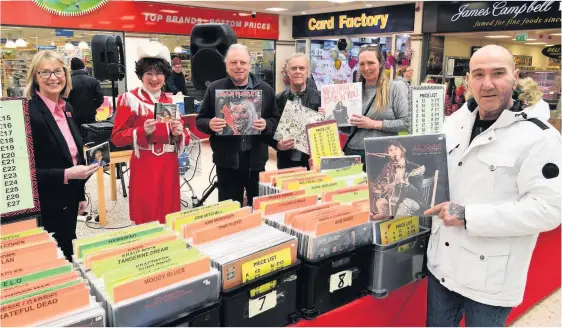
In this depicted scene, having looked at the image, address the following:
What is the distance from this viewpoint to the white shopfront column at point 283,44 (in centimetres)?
1240

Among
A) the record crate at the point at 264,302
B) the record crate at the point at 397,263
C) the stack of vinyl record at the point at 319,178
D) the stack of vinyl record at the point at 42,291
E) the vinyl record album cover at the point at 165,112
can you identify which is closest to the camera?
the stack of vinyl record at the point at 42,291

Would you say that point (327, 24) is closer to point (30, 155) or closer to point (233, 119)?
point (233, 119)

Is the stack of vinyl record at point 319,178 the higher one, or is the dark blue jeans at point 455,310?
the stack of vinyl record at point 319,178

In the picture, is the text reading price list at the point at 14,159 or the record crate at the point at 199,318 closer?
the record crate at the point at 199,318

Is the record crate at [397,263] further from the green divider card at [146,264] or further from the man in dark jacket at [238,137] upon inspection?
the man in dark jacket at [238,137]

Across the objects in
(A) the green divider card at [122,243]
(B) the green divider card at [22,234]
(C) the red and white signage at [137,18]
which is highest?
(C) the red and white signage at [137,18]

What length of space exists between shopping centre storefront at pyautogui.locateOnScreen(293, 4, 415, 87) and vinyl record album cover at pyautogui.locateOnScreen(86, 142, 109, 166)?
7.76 metres

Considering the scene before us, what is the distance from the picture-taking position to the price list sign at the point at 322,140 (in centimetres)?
253

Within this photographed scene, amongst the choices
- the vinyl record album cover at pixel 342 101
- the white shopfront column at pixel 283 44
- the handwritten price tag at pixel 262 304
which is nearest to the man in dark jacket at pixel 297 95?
the vinyl record album cover at pixel 342 101

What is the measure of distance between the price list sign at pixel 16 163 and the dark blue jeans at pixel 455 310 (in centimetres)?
162

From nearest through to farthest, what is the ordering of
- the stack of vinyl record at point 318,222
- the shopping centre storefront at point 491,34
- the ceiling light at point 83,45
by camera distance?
the stack of vinyl record at point 318,222 → the shopping centre storefront at point 491,34 → the ceiling light at point 83,45

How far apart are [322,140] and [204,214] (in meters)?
1.11

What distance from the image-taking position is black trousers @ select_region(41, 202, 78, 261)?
8.11 feet

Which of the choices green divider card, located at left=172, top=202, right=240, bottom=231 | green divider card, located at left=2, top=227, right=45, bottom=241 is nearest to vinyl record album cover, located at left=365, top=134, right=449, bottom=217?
green divider card, located at left=172, top=202, right=240, bottom=231
